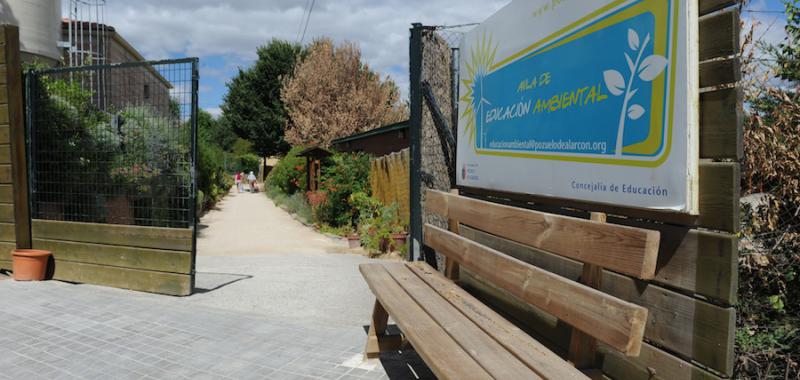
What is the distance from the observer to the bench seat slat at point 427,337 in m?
2.31

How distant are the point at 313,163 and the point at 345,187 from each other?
5929mm

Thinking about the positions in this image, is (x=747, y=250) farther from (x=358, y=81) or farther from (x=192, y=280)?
(x=358, y=81)

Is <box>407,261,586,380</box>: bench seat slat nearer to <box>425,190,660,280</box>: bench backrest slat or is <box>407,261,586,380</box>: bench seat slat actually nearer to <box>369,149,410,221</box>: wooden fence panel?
<box>425,190,660,280</box>: bench backrest slat

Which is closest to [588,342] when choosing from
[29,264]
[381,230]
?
[29,264]

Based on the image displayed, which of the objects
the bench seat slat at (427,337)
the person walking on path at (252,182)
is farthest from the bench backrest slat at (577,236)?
the person walking on path at (252,182)

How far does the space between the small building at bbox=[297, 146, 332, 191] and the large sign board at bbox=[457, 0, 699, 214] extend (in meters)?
14.7

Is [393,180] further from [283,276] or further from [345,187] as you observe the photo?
[283,276]

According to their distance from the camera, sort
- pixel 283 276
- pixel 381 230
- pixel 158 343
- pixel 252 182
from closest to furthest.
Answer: pixel 158 343 → pixel 283 276 → pixel 381 230 → pixel 252 182

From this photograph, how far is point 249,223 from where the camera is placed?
51.6 ft

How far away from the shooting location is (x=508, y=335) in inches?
108

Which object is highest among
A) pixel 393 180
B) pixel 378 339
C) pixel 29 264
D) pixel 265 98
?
pixel 265 98

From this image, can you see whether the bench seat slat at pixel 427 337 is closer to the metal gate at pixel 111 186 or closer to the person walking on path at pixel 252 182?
the metal gate at pixel 111 186

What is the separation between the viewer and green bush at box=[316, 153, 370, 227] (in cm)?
1332

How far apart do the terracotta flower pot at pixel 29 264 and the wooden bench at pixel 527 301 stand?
499cm
